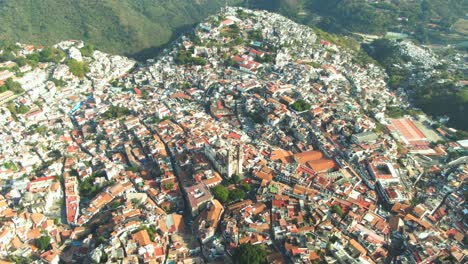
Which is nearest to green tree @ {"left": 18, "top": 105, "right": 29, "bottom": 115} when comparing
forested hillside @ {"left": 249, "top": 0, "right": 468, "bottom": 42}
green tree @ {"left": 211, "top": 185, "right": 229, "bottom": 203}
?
green tree @ {"left": 211, "top": 185, "right": 229, "bottom": 203}

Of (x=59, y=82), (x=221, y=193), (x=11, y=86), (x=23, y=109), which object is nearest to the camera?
(x=221, y=193)

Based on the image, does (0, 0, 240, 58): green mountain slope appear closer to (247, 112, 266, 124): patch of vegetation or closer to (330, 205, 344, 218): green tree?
(247, 112, 266, 124): patch of vegetation

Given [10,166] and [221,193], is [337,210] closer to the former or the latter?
[221,193]

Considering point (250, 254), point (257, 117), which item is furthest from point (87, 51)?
point (250, 254)

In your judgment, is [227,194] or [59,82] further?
[59,82]

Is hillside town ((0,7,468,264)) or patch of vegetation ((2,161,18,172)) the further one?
patch of vegetation ((2,161,18,172))
